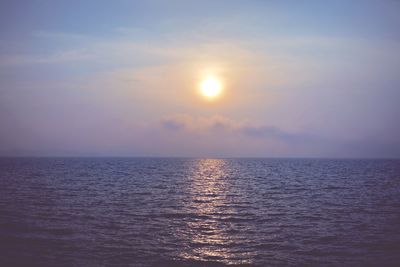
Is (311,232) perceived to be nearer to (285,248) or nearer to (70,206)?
(285,248)

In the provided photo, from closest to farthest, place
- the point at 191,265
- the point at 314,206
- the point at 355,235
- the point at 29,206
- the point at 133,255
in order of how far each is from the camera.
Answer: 1. the point at 191,265
2. the point at 133,255
3. the point at 355,235
4. the point at 29,206
5. the point at 314,206

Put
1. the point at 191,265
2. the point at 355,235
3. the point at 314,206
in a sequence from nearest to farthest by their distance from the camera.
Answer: the point at 191,265
the point at 355,235
the point at 314,206

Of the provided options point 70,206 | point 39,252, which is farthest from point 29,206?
point 39,252

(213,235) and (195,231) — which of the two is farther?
(195,231)

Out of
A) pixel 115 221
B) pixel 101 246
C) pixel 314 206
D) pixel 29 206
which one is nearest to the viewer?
pixel 101 246

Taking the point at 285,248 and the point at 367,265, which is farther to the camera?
the point at 285,248

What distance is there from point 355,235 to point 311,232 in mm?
3176

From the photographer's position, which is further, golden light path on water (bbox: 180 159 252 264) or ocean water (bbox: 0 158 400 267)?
golden light path on water (bbox: 180 159 252 264)

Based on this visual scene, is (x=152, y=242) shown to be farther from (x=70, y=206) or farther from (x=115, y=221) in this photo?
(x=70, y=206)

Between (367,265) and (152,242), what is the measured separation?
43.6 ft

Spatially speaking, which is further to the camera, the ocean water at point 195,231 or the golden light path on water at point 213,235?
the golden light path on water at point 213,235

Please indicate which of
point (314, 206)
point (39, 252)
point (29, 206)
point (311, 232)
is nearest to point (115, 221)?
point (39, 252)

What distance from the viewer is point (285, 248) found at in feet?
77.8

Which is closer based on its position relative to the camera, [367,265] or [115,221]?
[367,265]
